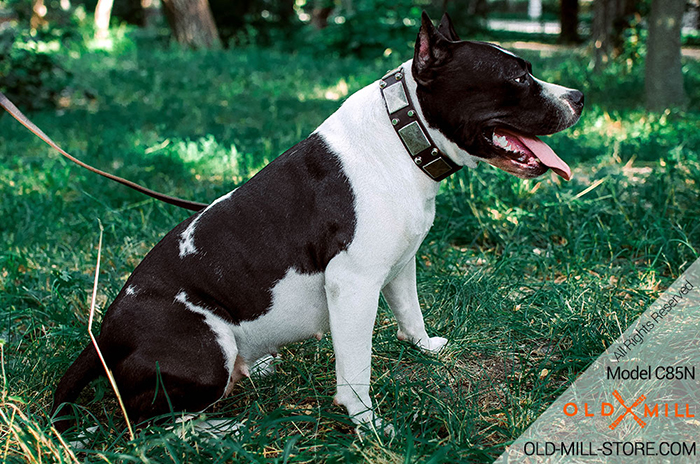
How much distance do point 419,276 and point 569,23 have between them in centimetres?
1664

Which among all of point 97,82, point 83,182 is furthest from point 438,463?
point 97,82

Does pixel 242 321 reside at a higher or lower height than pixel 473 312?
higher

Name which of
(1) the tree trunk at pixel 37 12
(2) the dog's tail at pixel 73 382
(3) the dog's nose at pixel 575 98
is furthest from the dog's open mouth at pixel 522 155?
(1) the tree trunk at pixel 37 12

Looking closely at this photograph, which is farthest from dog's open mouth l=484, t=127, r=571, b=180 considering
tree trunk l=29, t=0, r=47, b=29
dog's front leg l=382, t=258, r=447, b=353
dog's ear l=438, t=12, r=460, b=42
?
tree trunk l=29, t=0, r=47, b=29

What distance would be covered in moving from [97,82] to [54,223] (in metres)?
5.46

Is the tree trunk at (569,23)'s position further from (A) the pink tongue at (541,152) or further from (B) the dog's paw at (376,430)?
(B) the dog's paw at (376,430)

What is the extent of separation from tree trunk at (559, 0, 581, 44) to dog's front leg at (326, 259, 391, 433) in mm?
17442

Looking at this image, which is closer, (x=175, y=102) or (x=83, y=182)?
(x=83, y=182)

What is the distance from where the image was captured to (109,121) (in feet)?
22.3

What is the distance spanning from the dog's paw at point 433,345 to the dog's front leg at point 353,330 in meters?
0.49

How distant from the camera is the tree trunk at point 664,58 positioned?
6.32 metres

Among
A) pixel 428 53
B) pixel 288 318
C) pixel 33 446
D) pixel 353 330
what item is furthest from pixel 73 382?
pixel 428 53

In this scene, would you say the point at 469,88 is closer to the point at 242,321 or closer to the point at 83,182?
the point at 242,321

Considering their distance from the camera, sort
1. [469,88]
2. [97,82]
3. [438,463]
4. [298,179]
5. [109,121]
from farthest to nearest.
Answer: [97,82]
[109,121]
[298,179]
[469,88]
[438,463]
